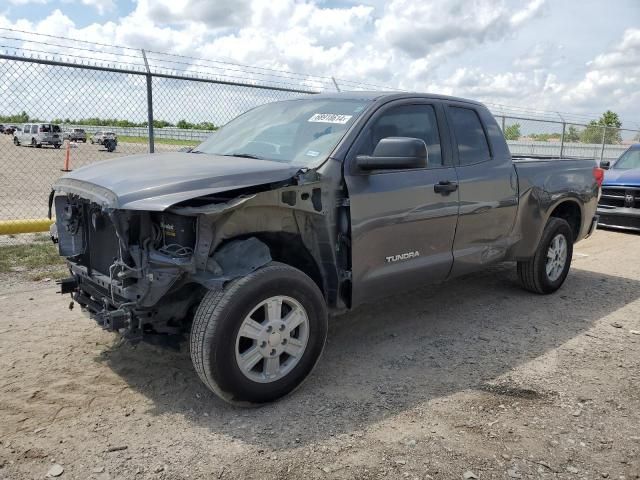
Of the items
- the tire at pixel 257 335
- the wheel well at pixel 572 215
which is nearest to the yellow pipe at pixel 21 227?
the tire at pixel 257 335

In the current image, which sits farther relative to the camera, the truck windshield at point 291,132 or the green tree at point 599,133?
the green tree at point 599,133

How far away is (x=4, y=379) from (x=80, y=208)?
47.3 inches

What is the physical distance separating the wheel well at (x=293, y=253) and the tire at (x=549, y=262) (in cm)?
274

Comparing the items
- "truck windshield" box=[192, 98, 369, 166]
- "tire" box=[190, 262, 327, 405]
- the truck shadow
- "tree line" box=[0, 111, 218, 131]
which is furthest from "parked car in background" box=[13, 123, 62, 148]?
"tire" box=[190, 262, 327, 405]

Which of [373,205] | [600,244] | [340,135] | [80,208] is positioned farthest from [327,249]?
[600,244]

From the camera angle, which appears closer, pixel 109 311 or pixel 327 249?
pixel 109 311

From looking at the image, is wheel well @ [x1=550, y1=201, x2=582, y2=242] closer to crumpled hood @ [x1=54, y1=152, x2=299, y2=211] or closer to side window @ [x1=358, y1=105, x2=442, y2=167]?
side window @ [x1=358, y1=105, x2=442, y2=167]

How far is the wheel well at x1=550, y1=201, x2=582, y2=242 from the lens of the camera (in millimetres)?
5990

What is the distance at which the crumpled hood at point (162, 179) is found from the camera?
9.92 feet

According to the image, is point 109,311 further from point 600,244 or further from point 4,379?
point 600,244

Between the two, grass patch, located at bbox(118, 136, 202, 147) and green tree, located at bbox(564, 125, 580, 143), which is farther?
green tree, located at bbox(564, 125, 580, 143)

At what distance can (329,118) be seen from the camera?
4094mm

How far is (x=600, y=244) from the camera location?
8.79 metres

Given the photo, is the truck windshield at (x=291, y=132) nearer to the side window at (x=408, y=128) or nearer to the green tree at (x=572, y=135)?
the side window at (x=408, y=128)
